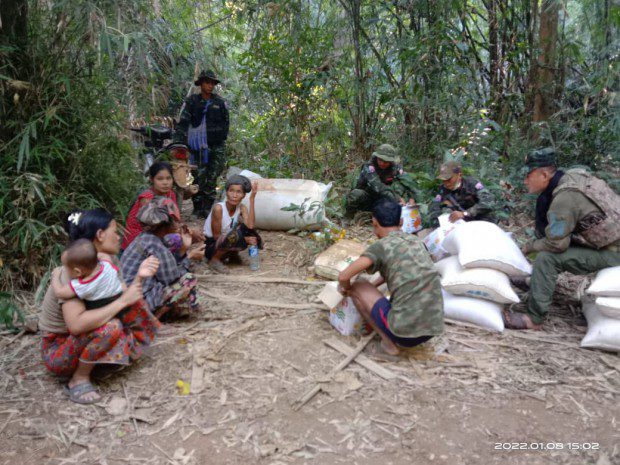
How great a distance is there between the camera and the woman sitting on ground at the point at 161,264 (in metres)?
3.11

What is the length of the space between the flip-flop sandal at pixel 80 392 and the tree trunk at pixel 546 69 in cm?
582

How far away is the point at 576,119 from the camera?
5742 millimetres

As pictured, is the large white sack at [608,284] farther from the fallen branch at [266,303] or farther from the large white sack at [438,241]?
the fallen branch at [266,303]

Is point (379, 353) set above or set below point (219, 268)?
below

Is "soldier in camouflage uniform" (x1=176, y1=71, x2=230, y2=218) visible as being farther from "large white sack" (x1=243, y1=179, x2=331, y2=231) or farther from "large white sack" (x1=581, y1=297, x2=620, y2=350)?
"large white sack" (x1=581, y1=297, x2=620, y2=350)

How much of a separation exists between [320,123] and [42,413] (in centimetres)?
490

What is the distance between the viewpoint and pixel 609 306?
292 centimetres

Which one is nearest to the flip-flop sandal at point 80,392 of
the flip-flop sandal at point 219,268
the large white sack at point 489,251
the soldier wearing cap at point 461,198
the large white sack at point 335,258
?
the flip-flop sandal at point 219,268

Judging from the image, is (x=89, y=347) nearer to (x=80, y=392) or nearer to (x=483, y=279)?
(x=80, y=392)

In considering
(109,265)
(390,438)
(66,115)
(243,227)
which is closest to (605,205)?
(390,438)

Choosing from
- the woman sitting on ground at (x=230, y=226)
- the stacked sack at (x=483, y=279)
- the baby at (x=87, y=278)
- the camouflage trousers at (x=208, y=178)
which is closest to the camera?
the baby at (x=87, y=278)

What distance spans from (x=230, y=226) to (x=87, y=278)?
195 centimetres

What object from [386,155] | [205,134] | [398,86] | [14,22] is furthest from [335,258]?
[14,22]

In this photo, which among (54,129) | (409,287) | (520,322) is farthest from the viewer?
(54,129)
